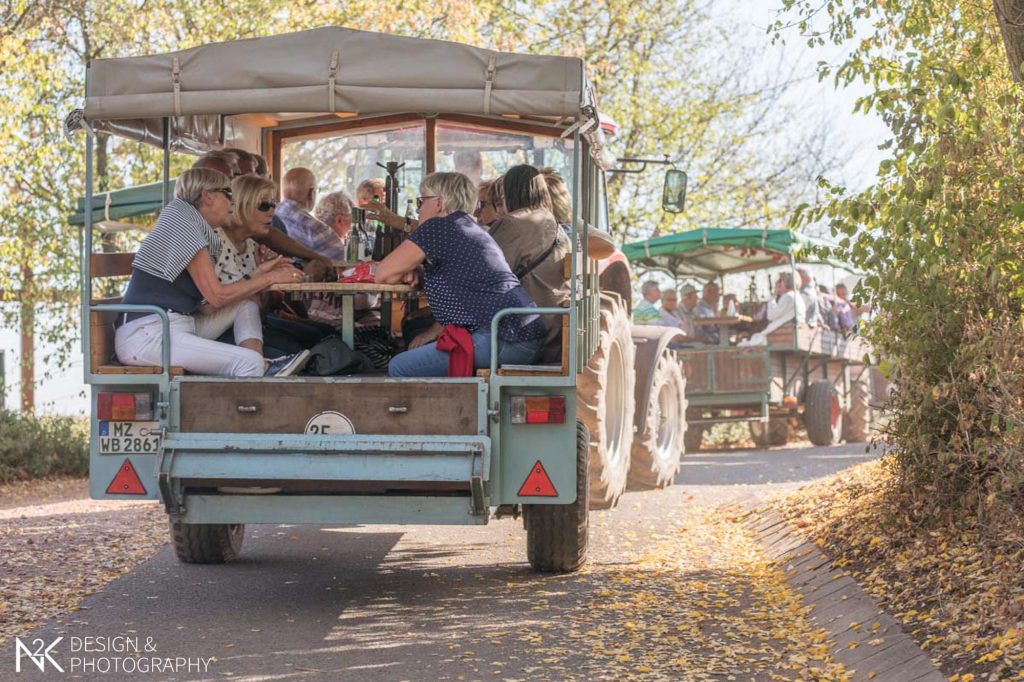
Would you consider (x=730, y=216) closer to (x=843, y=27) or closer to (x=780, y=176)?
(x=780, y=176)

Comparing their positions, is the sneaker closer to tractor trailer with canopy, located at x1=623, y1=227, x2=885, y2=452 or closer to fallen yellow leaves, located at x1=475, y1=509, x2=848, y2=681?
fallen yellow leaves, located at x1=475, y1=509, x2=848, y2=681

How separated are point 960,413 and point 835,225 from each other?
133cm

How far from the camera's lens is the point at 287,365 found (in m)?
7.79

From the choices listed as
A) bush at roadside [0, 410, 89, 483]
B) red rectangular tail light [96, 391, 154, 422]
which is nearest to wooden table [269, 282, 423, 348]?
red rectangular tail light [96, 391, 154, 422]

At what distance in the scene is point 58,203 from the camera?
19.7 m

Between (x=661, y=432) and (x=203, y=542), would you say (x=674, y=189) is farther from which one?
(x=661, y=432)

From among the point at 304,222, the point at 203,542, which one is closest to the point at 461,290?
the point at 304,222

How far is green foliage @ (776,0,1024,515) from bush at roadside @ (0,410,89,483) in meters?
10.4

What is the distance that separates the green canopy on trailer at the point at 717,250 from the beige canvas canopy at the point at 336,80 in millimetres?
12482

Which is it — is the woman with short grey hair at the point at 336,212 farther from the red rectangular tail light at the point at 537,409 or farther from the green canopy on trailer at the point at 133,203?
the green canopy on trailer at the point at 133,203

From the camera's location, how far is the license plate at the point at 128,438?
24.6ft

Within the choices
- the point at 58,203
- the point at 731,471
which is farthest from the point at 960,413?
the point at 58,203

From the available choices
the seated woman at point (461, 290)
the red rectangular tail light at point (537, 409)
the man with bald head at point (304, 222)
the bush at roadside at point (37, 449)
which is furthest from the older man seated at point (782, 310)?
the red rectangular tail light at point (537, 409)

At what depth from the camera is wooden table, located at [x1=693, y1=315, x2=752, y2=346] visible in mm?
20188
